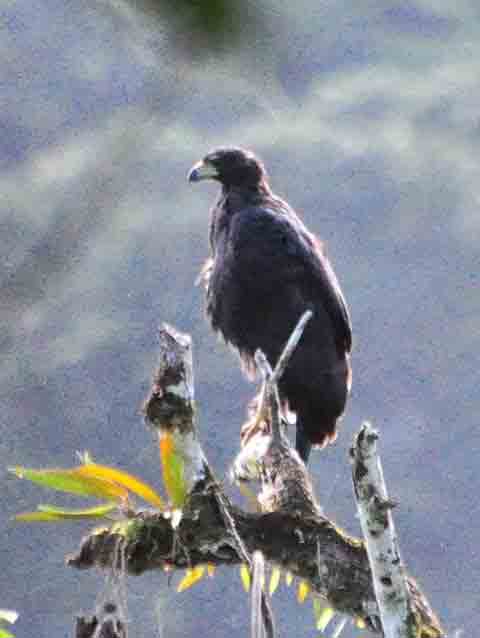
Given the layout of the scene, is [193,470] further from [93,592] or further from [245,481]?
[93,592]

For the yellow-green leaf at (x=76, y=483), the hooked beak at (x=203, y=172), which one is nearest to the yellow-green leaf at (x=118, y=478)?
the yellow-green leaf at (x=76, y=483)

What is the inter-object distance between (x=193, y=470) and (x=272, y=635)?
0.57 meters

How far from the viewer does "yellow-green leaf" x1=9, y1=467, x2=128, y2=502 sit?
5.90ft

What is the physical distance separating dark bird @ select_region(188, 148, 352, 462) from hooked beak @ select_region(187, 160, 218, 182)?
0.21 metres

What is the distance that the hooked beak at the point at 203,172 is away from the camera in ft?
12.4

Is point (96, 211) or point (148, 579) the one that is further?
point (148, 579)

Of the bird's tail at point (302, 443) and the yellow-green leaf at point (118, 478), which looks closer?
the yellow-green leaf at point (118, 478)

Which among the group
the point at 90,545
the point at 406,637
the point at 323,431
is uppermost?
the point at 323,431

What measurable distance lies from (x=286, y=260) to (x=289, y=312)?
0.14 m

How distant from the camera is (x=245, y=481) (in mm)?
2314

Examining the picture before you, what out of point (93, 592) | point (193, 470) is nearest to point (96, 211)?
point (193, 470)

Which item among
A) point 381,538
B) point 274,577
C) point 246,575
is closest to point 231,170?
point 246,575

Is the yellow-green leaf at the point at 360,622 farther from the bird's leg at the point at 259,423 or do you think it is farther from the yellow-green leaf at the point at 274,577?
the bird's leg at the point at 259,423

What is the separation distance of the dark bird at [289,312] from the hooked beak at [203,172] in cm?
21
